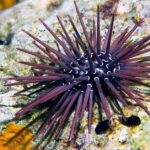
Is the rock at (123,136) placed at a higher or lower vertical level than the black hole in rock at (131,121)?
lower

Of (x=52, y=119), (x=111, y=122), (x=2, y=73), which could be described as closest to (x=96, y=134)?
(x=111, y=122)

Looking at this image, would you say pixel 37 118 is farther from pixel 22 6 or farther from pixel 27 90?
pixel 22 6

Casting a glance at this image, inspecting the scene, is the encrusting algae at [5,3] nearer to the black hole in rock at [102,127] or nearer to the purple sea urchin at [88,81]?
the purple sea urchin at [88,81]

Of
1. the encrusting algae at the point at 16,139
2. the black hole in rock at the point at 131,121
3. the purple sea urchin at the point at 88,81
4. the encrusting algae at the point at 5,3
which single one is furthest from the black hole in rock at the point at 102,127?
the encrusting algae at the point at 5,3

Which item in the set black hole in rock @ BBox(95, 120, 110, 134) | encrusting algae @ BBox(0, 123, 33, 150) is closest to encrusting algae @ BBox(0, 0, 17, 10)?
encrusting algae @ BBox(0, 123, 33, 150)

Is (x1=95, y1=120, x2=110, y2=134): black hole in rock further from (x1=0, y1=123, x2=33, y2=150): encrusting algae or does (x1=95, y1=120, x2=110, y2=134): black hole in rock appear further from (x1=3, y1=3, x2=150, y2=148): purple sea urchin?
(x1=0, y1=123, x2=33, y2=150): encrusting algae

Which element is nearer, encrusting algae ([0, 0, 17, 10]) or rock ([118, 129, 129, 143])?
rock ([118, 129, 129, 143])
